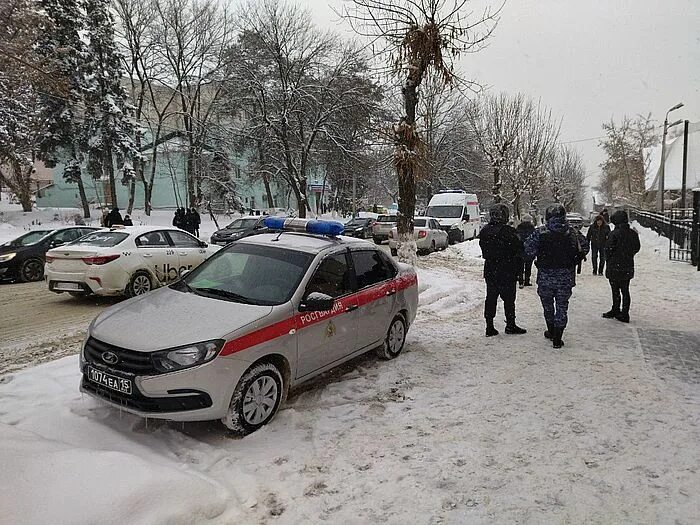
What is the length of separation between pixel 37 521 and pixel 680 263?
18.2 m

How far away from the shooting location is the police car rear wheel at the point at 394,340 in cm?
653

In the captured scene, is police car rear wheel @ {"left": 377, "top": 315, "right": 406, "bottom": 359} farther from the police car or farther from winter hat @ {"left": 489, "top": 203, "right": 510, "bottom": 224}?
winter hat @ {"left": 489, "top": 203, "right": 510, "bottom": 224}

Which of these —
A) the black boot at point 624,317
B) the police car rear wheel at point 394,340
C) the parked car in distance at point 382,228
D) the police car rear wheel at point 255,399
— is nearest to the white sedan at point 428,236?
the parked car in distance at point 382,228

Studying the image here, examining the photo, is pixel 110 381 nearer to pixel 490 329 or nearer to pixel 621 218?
pixel 490 329

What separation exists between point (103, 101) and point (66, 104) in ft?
7.20

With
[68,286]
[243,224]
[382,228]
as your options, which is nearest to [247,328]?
[68,286]

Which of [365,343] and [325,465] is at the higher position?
[365,343]

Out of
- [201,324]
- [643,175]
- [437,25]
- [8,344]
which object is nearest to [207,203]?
[437,25]

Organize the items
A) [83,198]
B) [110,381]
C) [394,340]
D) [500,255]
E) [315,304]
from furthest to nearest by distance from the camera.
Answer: [83,198]
[500,255]
[394,340]
[315,304]
[110,381]

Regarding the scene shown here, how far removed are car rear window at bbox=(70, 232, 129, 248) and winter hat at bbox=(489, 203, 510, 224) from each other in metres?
6.65

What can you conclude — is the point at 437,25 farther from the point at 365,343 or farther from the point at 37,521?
the point at 37,521

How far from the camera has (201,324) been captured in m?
4.39

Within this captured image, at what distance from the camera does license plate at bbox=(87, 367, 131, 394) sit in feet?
13.5

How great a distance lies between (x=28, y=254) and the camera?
512 inches
